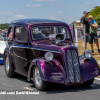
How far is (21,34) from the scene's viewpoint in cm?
802

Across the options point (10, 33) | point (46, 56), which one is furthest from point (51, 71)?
point (10, 33)

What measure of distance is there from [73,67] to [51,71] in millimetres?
533

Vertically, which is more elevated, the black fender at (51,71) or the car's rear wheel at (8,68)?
the black fender at (51,71)

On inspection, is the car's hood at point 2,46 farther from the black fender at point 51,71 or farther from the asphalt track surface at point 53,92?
the black fender at point 51,71

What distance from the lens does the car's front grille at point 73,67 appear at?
640cm

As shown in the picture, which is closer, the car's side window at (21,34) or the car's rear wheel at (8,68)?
the car's side window at (21,34)

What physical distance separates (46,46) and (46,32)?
1.00m

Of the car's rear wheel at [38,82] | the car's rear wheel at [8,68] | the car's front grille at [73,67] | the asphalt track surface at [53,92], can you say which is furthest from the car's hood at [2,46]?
the car's front grille at [73,67]

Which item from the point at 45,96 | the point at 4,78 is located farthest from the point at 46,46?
the point at 4,78

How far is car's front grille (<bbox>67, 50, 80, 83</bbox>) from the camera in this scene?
6398mm

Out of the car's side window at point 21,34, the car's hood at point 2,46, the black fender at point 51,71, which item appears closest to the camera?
the black fender at point 51,71

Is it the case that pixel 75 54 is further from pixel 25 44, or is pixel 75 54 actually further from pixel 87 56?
pixel 25 44

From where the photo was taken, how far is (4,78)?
8727 mm

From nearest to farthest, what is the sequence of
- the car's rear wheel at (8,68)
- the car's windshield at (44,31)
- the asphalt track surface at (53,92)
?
the asphalt track surface at (53,92) < the car's windshield at (44,31) < the car's rear wheel at (8,68)
